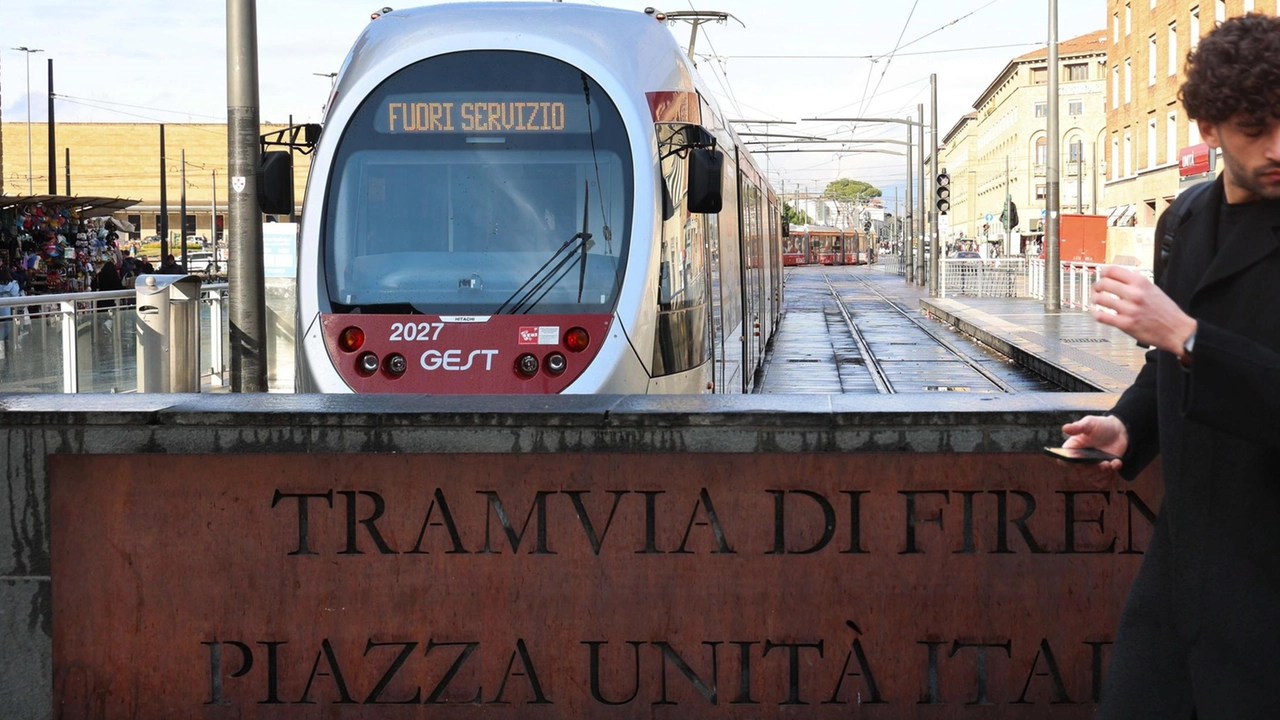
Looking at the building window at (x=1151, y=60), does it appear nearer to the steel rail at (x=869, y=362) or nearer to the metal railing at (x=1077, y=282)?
the metal railing at (x=1077, y=282)

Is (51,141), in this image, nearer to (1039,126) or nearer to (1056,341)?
(1056,341)

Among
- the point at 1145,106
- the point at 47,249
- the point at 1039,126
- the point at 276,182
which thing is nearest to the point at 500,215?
the point at 276,182

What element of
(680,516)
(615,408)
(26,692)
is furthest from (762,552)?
(26,692)

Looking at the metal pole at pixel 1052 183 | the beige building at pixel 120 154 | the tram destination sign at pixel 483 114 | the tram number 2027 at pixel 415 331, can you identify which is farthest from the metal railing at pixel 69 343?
the beige building at pixel 120 154

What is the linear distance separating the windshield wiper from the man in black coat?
621 centimetres

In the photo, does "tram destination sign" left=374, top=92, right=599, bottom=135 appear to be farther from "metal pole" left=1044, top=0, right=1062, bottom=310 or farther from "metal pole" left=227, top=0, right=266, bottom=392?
"metal pole" left=1044, top=0, right=1062, bottom=310

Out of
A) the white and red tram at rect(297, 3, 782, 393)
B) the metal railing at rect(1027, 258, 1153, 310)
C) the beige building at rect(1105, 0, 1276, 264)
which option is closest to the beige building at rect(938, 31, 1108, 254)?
the beige building at rect(1105, 0, 1276, 264)

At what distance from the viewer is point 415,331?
864 cm

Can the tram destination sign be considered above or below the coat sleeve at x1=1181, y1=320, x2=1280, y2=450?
above

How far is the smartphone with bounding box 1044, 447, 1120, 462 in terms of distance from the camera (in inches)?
112

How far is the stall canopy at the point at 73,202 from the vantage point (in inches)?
904

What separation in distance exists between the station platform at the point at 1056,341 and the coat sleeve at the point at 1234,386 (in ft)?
38.7

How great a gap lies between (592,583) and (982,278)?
142 ft

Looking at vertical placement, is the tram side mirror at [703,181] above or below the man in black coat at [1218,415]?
above
